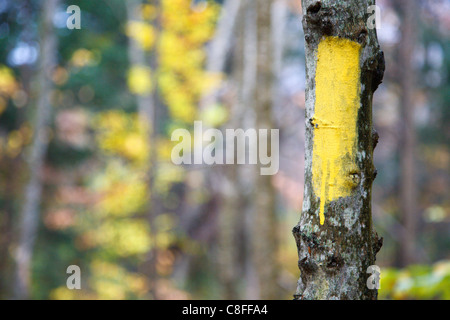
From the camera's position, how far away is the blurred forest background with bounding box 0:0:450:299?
322 inches

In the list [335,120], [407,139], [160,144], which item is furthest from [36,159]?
[407,139]

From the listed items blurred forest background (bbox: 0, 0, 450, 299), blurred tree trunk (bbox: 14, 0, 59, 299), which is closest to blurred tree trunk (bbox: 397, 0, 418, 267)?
blurred forest background (bbox: 0, 0, 450, 299)

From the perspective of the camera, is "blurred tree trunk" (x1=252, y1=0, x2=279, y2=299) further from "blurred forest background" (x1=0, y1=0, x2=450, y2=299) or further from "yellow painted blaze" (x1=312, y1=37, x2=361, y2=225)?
"yellow painted blaze" (x1=312, y1=37, x2=361, y2=225)

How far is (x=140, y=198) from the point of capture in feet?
42.0

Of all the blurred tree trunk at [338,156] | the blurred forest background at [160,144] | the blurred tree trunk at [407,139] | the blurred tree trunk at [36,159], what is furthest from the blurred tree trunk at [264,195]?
the blurred tree trunk at [407,139]

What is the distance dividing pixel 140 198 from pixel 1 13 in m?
6.04

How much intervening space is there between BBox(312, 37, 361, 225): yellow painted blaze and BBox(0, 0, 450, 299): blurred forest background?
538 centimetres

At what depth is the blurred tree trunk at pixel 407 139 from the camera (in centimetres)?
1034

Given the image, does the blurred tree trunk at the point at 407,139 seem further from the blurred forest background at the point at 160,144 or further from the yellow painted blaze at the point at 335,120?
the yellow painted blaze at the point at 335,120

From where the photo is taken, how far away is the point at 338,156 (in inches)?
62.0

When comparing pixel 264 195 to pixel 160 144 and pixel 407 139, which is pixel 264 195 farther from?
pixel 160 144

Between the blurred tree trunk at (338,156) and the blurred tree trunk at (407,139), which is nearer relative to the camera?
the blurred tree trunk at (338,156)

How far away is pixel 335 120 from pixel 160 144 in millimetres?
12557

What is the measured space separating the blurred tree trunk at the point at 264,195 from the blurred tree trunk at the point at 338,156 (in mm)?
4076
